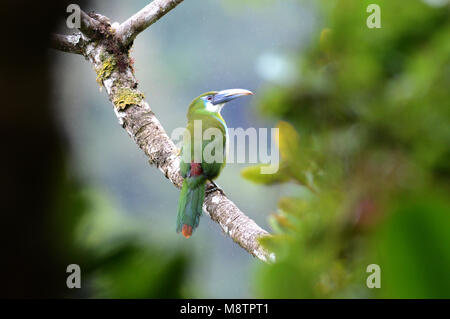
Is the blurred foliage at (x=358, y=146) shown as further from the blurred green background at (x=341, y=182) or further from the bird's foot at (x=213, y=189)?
the bird's foot at (x=213, y=189)

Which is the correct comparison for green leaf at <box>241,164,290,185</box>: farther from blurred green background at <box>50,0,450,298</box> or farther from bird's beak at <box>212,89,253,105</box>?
bird's beak at <box>212,89,253,105</box>

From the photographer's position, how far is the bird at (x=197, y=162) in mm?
1182

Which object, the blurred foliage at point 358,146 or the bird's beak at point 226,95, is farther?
the bird's beak at point 226,95

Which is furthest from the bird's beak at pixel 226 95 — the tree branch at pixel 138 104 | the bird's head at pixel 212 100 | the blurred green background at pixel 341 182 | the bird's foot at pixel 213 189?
the blurred green background at pixel 341 182

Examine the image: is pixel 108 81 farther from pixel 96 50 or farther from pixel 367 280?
pixel 367 280

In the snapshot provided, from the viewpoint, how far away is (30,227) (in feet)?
0.61

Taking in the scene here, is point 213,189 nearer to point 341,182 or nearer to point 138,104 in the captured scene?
point 138,104

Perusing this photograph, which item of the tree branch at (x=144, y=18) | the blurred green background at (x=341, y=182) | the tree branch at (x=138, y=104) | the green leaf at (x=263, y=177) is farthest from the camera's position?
the tree branch at (x=144, y=18)

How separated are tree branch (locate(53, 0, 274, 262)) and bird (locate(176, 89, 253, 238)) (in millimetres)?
31

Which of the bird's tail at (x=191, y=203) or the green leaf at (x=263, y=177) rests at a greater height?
the bird's tail at (x=191, y=203)

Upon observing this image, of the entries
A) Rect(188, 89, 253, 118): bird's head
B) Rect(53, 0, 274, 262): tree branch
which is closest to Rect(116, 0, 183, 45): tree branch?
Rect(53, 0, 274, 262): tree branch

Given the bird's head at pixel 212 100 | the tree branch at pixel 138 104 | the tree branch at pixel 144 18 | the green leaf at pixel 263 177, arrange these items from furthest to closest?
the bird's head at pixel 212 100 → the tree branch at pixel 144 18 → the tree branch at pixel 138 104 → the green leaf at pixel 263 177

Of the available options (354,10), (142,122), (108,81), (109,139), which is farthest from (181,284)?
(109,139)
